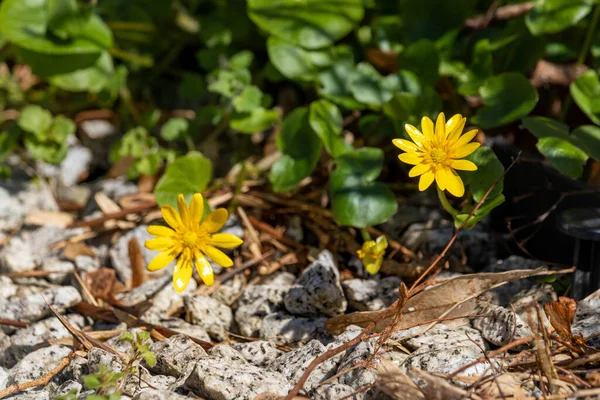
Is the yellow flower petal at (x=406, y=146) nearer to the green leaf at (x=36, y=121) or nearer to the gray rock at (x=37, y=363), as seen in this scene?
the gray rock at (x=37, y=363)

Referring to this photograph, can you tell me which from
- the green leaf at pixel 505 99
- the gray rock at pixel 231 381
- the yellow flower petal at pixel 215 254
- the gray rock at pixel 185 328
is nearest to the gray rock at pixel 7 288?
the gray rock at pixel 185 328

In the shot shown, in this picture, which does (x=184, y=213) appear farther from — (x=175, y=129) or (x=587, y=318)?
(x=587, y=318)

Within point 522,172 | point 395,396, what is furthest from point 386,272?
point 395,396

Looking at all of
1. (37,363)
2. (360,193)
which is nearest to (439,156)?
(360,193)

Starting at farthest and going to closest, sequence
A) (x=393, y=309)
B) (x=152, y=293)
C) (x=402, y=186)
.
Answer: (x=402, y=186)
(x=152, y=293)
(x=393, y=309)

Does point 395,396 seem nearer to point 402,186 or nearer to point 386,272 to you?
point 386,272

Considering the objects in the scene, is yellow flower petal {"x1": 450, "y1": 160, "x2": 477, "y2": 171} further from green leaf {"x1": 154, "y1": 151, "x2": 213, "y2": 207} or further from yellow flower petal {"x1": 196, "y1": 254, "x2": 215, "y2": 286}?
green leaf {"x1": 154, "y1": 151, "x2": 213, "y2": 207}
